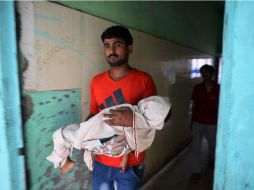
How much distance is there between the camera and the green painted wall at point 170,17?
1.97 metres

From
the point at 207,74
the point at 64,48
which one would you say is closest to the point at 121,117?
the point at 64,48

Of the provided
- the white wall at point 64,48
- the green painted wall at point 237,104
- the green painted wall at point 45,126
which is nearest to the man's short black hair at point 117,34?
the white wall at point 64,48

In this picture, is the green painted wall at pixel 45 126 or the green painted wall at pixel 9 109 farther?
the green painted wall at pixel 45 126

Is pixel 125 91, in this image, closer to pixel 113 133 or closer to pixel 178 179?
pixel 113 133

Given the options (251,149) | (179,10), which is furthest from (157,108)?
(179,10)

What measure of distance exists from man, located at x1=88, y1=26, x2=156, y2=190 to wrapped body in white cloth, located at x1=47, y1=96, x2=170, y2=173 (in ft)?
0.48

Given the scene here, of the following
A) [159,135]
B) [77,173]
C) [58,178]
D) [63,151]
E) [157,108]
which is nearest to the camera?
[157,108]

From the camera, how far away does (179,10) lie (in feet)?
11.0

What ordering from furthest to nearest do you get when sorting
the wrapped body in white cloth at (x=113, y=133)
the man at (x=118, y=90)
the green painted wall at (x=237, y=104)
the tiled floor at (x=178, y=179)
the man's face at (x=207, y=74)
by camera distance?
the man's face at (x=207, y=74) < the tiled floor at (x=178, y=179) < the man at (x=118, y=90) < the wrapped body in white cloth at (x=113, y=133) < the green painted wall at (x=237, y=104)

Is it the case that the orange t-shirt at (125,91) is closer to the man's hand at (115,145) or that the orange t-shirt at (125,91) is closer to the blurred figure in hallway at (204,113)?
the man's hand at (115,145)

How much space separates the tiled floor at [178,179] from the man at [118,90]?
137 cm

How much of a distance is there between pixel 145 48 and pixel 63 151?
Answer: 4.83 feet

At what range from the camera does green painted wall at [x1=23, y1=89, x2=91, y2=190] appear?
1.53 metres

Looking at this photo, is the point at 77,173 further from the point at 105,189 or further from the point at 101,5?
the point at 101,5
